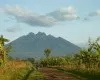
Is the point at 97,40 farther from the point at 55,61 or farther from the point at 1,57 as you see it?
the point at 55,61

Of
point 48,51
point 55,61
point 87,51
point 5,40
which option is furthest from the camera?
point 48,51

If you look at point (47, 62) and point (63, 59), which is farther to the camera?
point (47, 62)

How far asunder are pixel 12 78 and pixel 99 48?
24.6 m

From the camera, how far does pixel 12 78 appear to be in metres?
29.0

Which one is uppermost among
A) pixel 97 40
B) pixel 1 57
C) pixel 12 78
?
pixel 97 40

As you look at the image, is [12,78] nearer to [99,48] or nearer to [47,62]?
[99,48]

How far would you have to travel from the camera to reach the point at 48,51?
504 ft

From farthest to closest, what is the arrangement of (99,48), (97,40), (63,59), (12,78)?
1. (63,59)
2. (97,40)
3. (99,48)
4. (12,78)

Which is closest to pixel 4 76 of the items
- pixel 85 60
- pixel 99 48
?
pixel 99 48

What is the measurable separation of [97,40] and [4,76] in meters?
31.3

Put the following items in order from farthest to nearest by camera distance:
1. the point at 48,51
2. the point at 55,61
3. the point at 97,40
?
the point at 48,51 → the point at 55,61 → the point at 97,40

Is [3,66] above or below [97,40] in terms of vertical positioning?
below

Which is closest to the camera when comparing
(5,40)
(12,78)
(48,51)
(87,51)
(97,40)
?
(12,78)

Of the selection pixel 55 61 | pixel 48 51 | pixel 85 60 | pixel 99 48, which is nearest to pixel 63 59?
pixel 55 61
